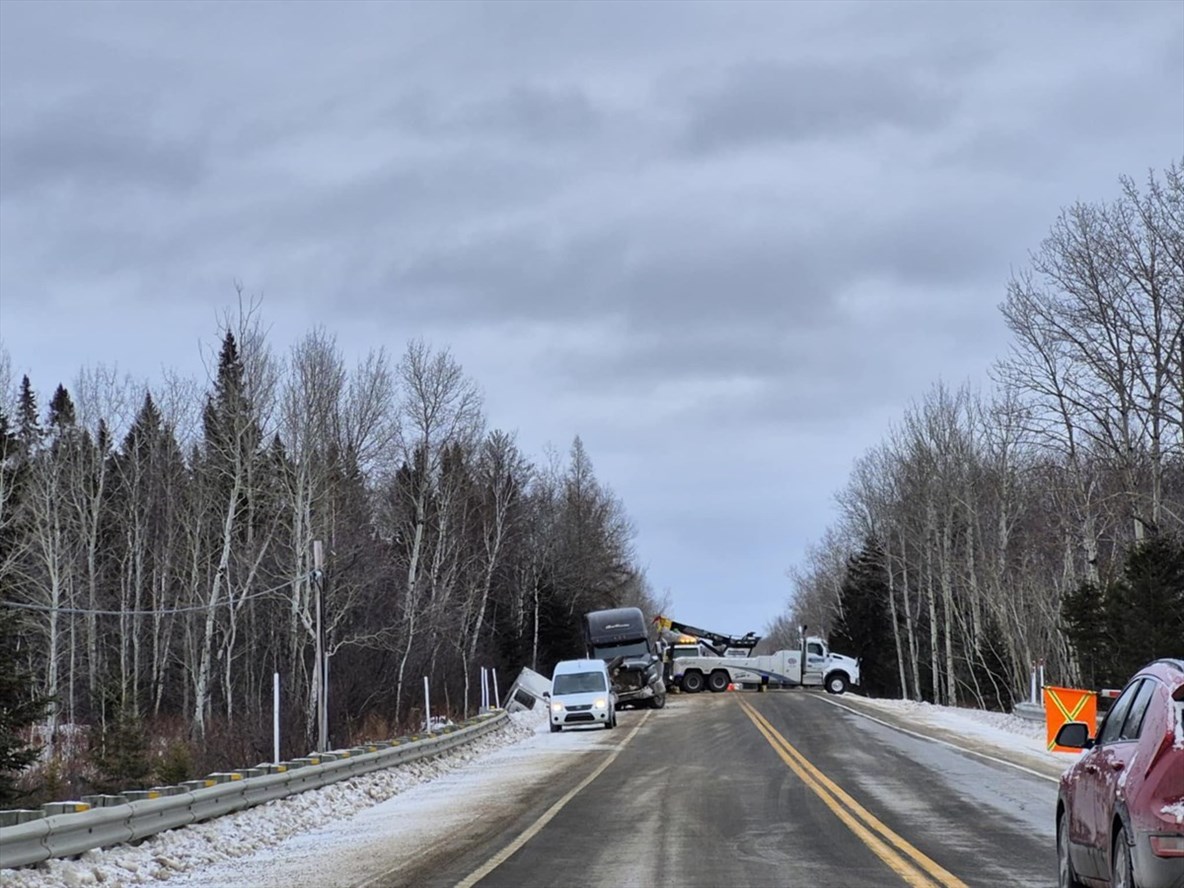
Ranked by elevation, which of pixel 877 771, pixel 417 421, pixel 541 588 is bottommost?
pixel 877 771

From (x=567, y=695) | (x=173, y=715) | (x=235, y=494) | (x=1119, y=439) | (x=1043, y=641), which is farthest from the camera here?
(x=1043, y=641)

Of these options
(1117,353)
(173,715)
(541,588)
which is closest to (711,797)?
(1117,353)

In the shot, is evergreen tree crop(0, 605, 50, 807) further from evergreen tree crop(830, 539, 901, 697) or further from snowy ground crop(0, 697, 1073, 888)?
evergreen tree crop(830, 539, 901, 697)

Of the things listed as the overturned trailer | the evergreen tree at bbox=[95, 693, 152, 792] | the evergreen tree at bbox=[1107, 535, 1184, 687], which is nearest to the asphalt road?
the evergreen tree at bbox=[1107, 535, 1184, 687]

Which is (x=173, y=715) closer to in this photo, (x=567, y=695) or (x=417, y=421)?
(x=417, y=421)

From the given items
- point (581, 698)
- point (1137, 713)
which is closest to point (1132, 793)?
point (1137, 713)

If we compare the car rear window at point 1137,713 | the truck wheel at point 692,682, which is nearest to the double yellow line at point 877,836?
the car rear window at point 1137,713

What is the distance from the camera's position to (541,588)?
80.2 m

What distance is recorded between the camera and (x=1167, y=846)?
23.4 ft

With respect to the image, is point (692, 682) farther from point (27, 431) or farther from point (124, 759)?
point (124, 759)

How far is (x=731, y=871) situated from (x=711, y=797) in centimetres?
737

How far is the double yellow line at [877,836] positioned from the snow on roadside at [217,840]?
20.9 ft

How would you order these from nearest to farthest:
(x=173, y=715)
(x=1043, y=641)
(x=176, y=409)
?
(x=173, y=715), (x=176, y=409), (x=1043, y=641)

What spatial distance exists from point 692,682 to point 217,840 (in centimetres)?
5735
